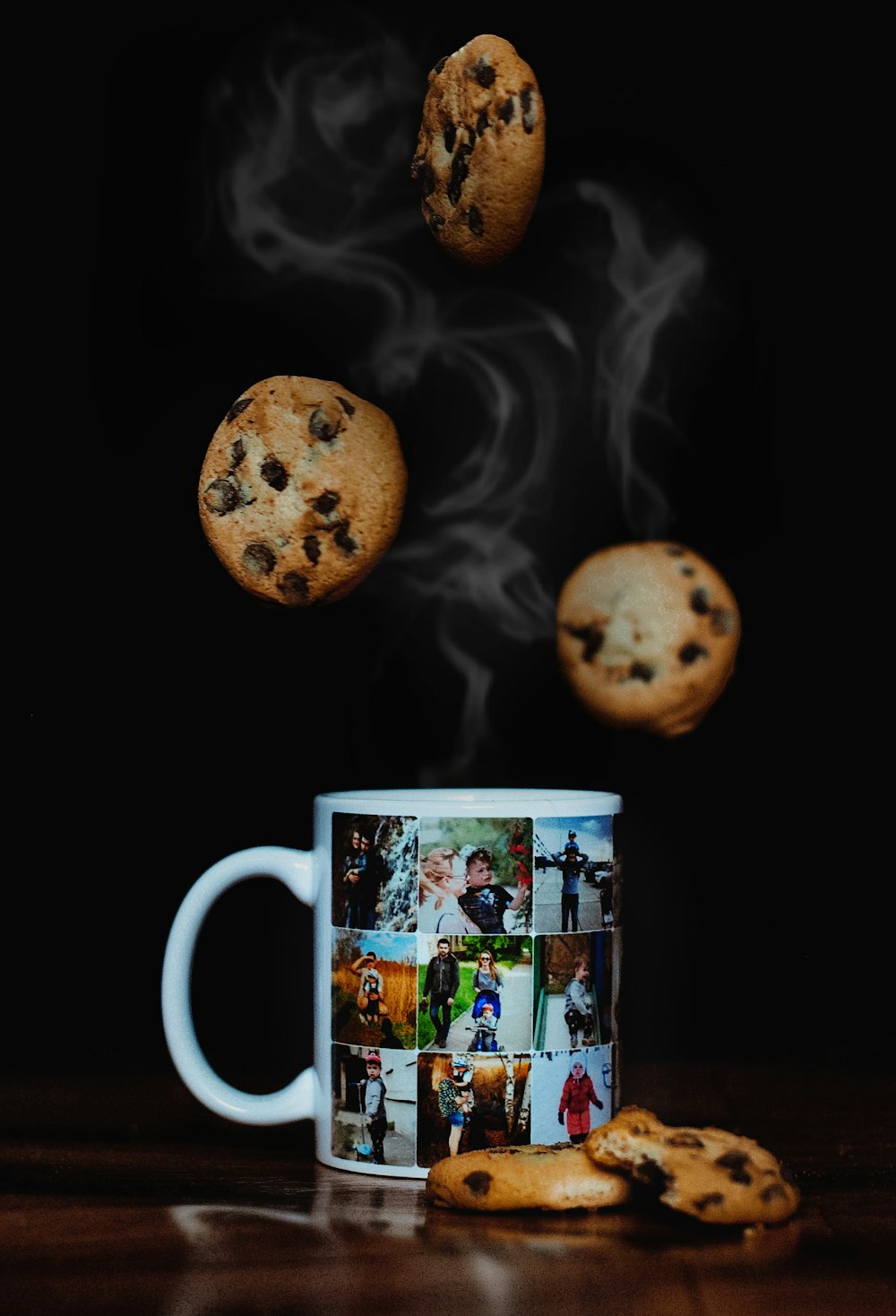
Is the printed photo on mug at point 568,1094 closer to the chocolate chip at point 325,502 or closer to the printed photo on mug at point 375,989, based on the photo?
the printed photo on mug at point 375,989

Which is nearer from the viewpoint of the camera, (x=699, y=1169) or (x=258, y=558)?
(x=699, y=1169)

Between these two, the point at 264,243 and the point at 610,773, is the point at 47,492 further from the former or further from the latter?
the point at 610,773

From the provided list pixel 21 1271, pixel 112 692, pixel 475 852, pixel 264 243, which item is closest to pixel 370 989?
pixel 475 852

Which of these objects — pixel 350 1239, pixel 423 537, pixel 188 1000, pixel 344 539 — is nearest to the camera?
pixel 350 1239

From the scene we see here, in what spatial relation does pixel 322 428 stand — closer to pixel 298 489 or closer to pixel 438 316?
pixel 298 489

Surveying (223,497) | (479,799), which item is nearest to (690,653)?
(479,799)

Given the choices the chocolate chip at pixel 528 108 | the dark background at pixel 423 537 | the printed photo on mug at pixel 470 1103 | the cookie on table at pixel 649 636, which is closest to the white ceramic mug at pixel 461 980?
the printed photo on mug at pixel 470 1103
